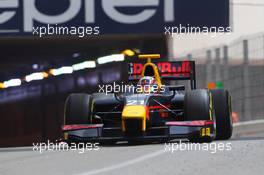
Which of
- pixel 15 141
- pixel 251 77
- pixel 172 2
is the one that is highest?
pixel 172 2

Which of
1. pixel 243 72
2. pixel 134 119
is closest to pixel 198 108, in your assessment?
pixel 134 119

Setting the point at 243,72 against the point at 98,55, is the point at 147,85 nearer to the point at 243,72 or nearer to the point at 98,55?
the point at 243,72

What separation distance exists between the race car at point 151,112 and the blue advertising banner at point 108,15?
10.1ft

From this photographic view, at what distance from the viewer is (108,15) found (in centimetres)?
1809

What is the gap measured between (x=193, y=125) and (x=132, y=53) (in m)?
8.44

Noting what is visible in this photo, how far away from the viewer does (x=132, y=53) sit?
830 inches


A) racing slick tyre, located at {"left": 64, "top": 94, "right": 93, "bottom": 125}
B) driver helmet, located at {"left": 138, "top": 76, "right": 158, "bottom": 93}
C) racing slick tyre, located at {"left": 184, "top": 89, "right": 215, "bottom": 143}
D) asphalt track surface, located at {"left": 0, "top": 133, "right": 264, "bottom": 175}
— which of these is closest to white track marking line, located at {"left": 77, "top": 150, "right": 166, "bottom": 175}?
asphalt track surface, located at {"left": 0, "top": 133, "right": 264, "bottom": 175}

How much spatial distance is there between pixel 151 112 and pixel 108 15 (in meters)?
5.24

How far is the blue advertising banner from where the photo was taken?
1791 centimetres

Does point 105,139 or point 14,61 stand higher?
point 14,61

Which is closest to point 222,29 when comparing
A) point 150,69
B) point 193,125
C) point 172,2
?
point 172,2

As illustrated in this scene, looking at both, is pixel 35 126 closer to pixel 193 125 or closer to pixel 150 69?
pixel 150 69

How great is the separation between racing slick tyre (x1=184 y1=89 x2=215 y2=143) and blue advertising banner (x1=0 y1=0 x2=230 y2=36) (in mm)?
5014

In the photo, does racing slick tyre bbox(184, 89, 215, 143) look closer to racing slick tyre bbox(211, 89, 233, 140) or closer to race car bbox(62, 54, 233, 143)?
race car bbox(62, 54, 233, 143)
